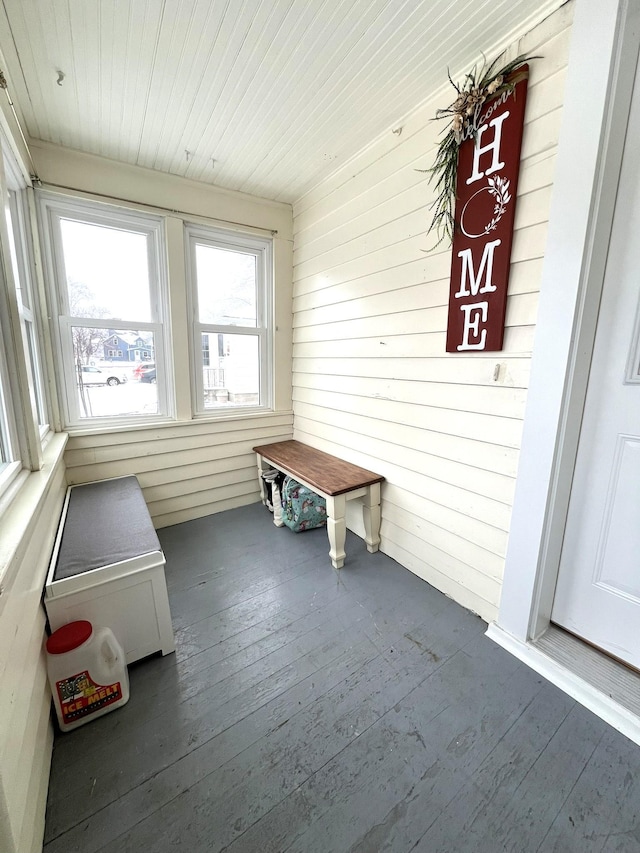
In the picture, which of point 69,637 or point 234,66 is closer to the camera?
point 69,637

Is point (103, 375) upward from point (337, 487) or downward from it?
upward

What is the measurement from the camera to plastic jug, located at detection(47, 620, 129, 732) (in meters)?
1.19

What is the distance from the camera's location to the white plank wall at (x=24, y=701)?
2.40 ft

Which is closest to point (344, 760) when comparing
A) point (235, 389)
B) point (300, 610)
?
point (300, 610)

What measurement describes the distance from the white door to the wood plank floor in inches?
14.6

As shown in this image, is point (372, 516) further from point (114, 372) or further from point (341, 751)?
point (114, 372)

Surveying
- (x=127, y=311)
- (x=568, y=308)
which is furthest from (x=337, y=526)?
(x=127, y=311)

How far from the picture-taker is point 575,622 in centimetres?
153

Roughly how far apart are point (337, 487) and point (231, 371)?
1.47 metres

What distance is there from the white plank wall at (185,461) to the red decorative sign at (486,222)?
1916mm

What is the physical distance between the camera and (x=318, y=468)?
7.91ft

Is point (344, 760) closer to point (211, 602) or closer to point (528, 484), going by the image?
point (211, 602)

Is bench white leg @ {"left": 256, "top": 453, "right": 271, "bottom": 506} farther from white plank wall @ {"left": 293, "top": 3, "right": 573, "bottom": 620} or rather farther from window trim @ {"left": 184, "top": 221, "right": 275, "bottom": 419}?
white plank wall @ {"left": 293, "top": 3, "right": 573, "bottom": 620}

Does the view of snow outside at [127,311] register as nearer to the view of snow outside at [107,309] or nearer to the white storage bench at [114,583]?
the view of snow outside at [107,309]
